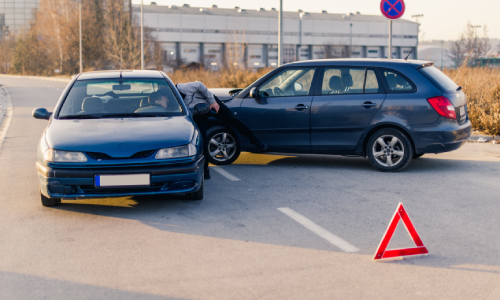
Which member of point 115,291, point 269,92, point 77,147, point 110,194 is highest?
point 269,92

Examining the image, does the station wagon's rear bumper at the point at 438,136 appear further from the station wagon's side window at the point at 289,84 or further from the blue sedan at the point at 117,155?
the blue sedan at the point at 117,155

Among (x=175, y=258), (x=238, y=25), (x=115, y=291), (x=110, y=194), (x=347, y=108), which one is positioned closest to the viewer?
(x=115, y=291)

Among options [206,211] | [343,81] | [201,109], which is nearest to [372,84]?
[343,81]

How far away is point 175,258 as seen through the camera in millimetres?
4645

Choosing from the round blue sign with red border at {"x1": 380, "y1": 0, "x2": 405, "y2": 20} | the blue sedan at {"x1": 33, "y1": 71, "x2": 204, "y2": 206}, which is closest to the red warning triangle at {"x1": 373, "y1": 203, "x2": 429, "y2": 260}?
the blue sedan at {"x1": 33, "y1": 71, "x2": 204, "y2": 206}

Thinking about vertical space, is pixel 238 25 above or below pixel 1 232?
above

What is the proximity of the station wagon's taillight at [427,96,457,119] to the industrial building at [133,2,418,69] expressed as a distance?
87386 millimetres

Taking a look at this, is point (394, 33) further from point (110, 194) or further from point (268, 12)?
point (110, 194)

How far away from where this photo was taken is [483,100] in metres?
13.5

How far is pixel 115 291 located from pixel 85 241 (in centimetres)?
134

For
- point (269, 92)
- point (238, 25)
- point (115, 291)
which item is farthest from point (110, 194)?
point (238, 25)

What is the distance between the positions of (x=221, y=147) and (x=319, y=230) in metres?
4.06

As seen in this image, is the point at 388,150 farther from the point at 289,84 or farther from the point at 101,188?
the point at 101,188

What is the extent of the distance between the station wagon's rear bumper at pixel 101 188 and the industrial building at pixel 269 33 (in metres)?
89.2
